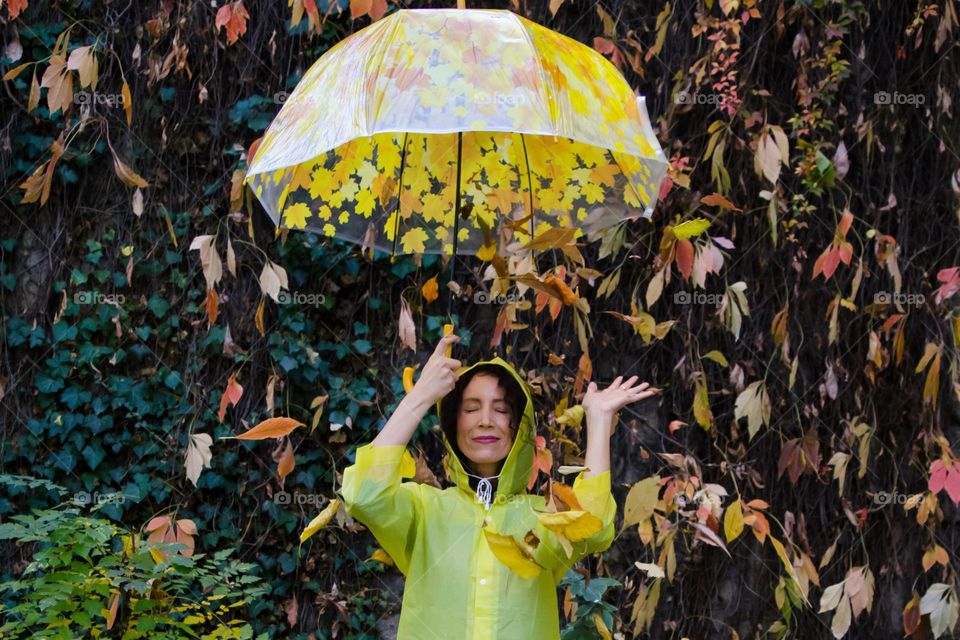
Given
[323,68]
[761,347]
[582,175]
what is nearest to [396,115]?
[323,68]

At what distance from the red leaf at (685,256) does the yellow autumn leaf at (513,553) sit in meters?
1.15

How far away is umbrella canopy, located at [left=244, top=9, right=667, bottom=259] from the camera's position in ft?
5.90

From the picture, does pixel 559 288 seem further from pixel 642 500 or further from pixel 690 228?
pixel 642 500

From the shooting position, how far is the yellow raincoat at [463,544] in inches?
74.6

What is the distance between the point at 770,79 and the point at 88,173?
2100 mm

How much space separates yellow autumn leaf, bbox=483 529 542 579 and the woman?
0.02 metres

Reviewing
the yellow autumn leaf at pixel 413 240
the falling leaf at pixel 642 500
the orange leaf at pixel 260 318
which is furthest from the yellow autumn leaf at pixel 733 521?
the orange leaf at pixel 260 318

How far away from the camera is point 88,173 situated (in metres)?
3.30

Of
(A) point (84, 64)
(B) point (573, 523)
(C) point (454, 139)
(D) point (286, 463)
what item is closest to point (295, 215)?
(C) point (454, 139)

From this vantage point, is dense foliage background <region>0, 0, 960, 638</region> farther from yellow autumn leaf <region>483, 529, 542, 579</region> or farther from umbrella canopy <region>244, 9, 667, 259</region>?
yellow autumn leaf <region>483, 529, 542, 579</region>

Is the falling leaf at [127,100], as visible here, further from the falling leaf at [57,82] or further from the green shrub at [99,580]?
the green shrub at [99,580]

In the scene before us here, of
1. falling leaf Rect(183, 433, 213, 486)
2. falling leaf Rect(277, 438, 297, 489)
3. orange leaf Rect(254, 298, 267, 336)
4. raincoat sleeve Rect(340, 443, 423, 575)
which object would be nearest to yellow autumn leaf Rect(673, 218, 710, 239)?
raincoat sleeve Rect(340, 443, 423, 575)

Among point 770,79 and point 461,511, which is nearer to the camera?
point 461,511

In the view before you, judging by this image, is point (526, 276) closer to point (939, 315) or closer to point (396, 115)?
point (396, 115)
